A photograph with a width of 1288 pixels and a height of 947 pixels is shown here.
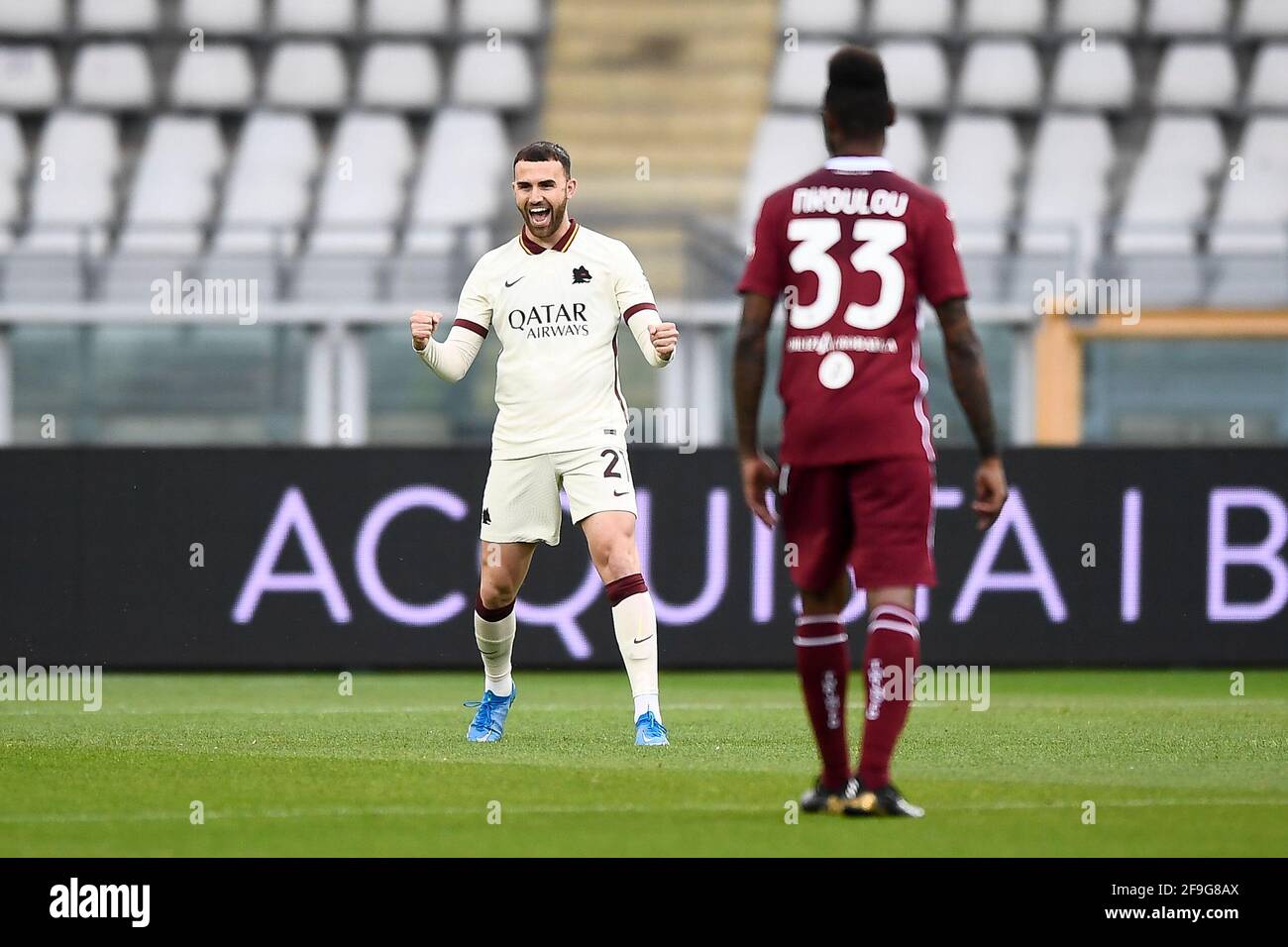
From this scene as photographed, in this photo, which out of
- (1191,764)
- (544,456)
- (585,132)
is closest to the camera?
(1191,764)

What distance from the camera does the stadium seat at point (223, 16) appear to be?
2017cm

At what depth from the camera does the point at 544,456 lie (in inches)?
299

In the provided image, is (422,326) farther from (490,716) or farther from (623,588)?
(490,716)

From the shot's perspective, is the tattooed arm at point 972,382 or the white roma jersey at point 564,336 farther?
the white roma jersey at point 564,336

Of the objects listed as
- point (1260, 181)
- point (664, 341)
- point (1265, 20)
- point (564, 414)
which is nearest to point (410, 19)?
point (1260, 181)

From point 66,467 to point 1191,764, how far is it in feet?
22.0

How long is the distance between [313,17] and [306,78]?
2.51 feet

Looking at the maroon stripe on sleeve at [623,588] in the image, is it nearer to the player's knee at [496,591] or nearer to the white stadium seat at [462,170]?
the player's knee at [496,591]

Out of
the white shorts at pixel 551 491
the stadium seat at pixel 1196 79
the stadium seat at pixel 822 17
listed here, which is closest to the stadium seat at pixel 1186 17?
the stadium seat at pixel 1196 79

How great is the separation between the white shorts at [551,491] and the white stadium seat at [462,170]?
953cm

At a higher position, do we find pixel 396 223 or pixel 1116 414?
pixel 396 223

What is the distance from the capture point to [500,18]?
20516 mm

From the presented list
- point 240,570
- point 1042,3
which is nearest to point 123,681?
point 240,570

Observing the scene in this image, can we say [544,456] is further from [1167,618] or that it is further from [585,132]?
[585,132]
